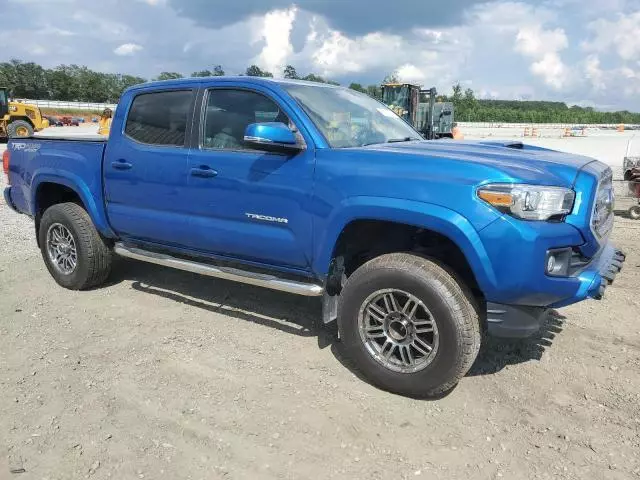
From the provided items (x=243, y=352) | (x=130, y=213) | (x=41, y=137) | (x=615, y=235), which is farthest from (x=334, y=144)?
(x=615, y=235)

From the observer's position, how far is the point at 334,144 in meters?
3.83

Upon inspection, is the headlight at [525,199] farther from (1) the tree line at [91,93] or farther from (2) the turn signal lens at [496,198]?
(1) the tree line at [91,93]

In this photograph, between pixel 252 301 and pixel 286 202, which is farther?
pixel 252 301

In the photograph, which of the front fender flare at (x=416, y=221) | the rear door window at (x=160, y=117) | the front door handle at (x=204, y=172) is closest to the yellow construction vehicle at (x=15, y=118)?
the rear door window at (x=160, y=117)

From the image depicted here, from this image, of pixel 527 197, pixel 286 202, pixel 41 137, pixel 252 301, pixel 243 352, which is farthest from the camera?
pixel 41 137

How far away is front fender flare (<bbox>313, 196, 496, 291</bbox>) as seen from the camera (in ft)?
10.1

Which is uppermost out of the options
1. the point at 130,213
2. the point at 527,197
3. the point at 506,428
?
the point at 527,197

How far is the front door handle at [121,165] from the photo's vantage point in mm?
4691

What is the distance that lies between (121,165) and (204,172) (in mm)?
1011

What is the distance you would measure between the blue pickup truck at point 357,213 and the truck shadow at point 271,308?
22.6 inches

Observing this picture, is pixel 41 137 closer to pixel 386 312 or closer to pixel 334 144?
pixel 334 144

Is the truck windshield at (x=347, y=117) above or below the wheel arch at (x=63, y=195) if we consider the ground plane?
above

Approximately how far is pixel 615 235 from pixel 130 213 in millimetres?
6265

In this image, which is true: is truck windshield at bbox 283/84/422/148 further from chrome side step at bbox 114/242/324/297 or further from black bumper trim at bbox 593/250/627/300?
black bumper trim at bbox 593/250/627/300
